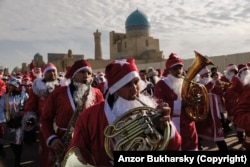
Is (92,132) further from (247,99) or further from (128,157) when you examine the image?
A: (247,99)

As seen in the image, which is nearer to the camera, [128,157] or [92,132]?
[128,157]

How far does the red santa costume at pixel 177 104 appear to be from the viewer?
4820 mm

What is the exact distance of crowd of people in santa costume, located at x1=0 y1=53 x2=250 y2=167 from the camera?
115 inches

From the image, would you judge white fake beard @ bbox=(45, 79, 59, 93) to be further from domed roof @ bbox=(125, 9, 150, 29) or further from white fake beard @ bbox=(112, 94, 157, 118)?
domed roof @ bbox=(125, 9, 150, 29)

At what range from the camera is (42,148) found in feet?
17.3

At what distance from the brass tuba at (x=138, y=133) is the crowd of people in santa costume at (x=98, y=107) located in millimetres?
93

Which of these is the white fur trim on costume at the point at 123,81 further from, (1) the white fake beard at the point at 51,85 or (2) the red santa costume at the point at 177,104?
(1) the white fake beard at the point at 51,85

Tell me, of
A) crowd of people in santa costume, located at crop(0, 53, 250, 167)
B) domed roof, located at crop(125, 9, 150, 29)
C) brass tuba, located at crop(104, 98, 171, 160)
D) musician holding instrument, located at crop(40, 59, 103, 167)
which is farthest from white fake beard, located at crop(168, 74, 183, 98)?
domed roof, located at crop(125, 9, 150, 29)

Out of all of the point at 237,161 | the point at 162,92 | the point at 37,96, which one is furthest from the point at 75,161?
the point at 37,96

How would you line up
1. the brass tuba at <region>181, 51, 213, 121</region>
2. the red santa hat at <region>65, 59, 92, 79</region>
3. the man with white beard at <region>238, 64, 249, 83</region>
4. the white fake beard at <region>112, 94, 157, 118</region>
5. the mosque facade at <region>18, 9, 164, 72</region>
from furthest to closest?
the mosque facade at <region>18, 9, 164, 72</region>
the man with white beard at <region>238, 64, 249, 83</region>
the brass tuba at <region>181, 51, 213, 121</region>
the red santa hat at <region>65, 59, 92, 79</region>
the white fake beard at <region>112, 94, 157, 118</region>

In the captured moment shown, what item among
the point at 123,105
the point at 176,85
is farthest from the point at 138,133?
the point at 176,85

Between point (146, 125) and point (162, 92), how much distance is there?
2.77 m

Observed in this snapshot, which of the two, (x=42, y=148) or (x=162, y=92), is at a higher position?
(x=162, y=92)

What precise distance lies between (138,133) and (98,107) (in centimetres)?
70
